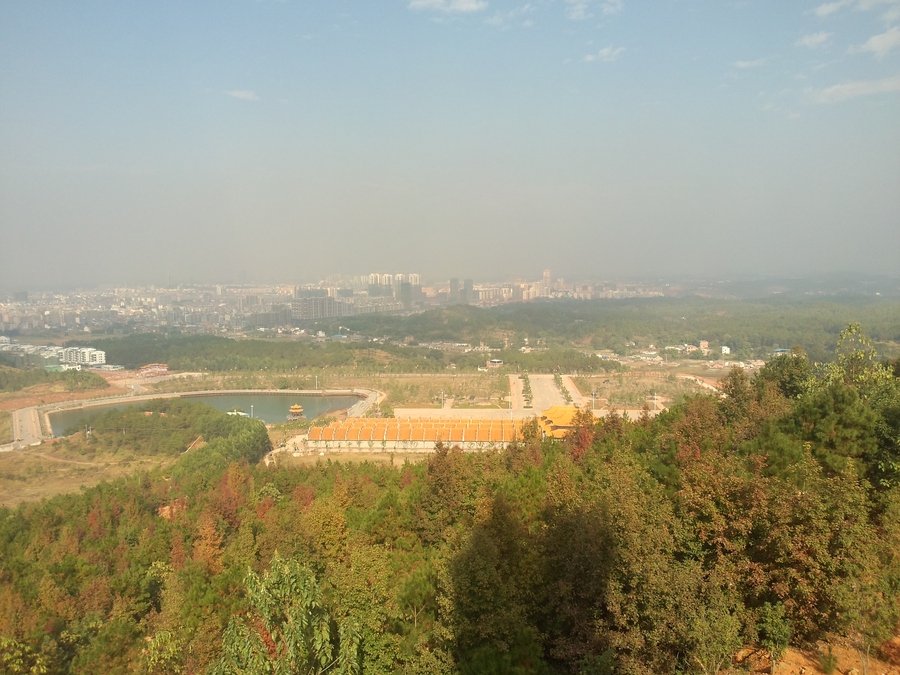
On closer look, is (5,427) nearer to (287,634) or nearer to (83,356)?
(83,356)

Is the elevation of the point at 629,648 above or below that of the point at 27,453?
above

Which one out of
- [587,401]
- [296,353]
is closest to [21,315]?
[296,353]

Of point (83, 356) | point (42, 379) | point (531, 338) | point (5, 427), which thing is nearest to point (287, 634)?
point (5, 427)

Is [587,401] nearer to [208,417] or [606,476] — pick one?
[208,417]

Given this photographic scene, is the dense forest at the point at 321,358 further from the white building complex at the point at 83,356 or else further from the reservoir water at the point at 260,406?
the reservoir water at the point at 260,406

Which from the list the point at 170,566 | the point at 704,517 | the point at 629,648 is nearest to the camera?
the point at 629,648

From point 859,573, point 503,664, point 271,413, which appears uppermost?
point 859,573
